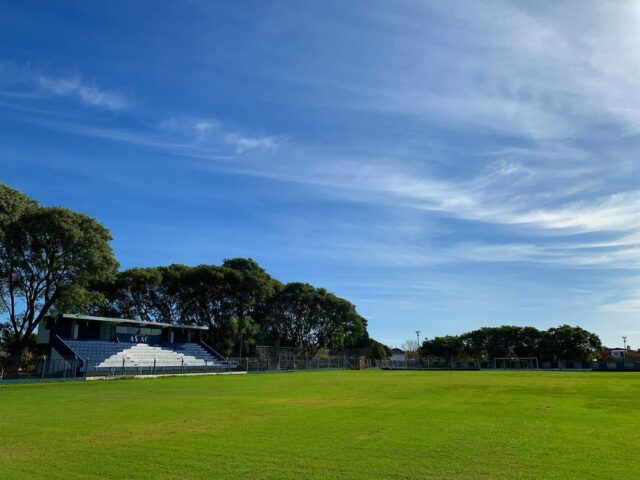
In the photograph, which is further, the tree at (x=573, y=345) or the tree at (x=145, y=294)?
the tree at (x=573, y=345)

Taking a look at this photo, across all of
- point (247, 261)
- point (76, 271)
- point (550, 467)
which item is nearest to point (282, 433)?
point (550, 467)

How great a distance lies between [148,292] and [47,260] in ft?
66.3

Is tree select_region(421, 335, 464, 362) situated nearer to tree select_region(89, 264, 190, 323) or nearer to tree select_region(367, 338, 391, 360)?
tree select_region(367, 338, 391, 360)

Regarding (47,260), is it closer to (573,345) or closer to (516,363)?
(516,363)

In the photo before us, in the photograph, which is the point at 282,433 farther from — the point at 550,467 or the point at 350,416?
the point at 550,467

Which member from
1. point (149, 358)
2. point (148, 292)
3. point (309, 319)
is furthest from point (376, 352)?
point (149, 358)

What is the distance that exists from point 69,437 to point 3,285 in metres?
36.2

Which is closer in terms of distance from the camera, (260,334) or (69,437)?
(69,437)

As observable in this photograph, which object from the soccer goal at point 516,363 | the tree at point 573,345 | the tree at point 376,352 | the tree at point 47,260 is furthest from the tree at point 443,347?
the tree at point 47,260

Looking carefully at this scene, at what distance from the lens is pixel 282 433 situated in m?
9.66

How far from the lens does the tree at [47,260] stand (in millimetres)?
37688

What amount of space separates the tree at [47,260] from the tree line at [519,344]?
5700cm

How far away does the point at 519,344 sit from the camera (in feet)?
269

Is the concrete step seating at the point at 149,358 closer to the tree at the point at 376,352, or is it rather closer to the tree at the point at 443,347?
the tree at the point at 376,352
